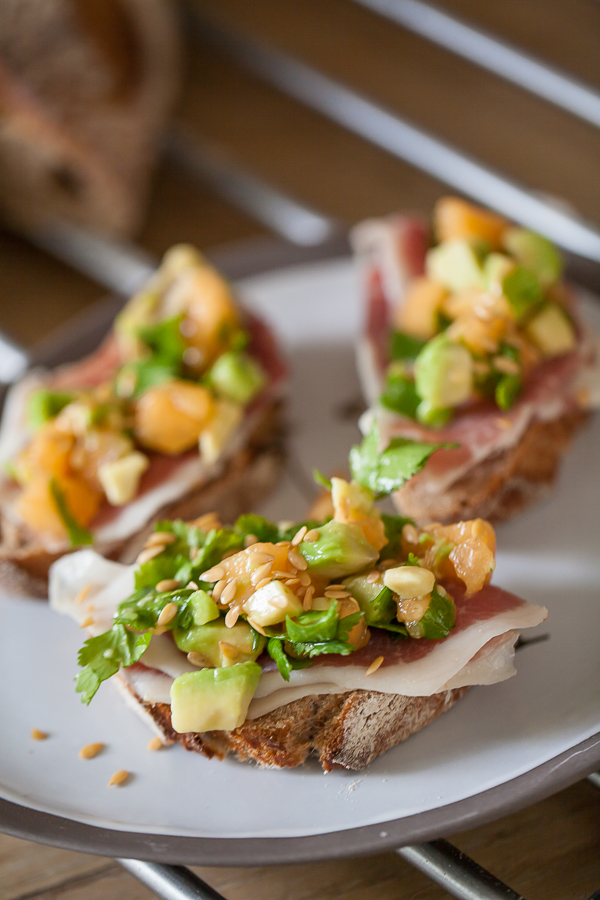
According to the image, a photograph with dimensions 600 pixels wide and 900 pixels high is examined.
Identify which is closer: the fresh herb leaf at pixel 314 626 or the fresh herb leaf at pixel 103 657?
the fresh herb leaf at pixel 314 626

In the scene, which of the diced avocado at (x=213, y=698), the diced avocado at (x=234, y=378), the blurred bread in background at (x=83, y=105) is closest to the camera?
the diced avocado at (x=213, y=698)

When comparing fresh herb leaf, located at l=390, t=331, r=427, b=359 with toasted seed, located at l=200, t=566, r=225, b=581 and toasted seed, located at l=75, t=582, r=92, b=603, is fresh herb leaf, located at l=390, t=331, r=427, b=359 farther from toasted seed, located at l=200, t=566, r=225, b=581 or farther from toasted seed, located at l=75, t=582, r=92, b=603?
toasted seed, located at l=75, t=582, r=92, b=603

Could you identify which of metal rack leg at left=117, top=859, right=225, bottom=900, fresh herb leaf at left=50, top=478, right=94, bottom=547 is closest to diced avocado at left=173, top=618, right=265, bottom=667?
metal rack leg at left=117, top=859, right=225, bottom=900

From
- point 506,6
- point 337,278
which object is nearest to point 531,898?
point 337,278

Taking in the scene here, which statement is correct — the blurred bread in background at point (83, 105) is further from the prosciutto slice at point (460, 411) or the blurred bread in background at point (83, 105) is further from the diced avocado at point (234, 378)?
the diced avocado at point (234, 378)

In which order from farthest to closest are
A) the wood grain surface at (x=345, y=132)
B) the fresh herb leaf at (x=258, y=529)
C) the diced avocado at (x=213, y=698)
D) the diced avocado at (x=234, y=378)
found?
the wood grain surface at (x=345, y=132) → the diced avocado at (x=234, y=378) → the fresh herb leaf at (x=258, y=529) → the diced avocado at (x=213, y=698)

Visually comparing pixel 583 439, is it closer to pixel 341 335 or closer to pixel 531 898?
pixel 341 335

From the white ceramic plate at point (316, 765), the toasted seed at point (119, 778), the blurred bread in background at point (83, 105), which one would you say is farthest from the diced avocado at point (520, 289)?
the blurred bread in background at point (83, 105)

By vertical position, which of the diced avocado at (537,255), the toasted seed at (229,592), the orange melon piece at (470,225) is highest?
the orange melon piece at (470,225)
